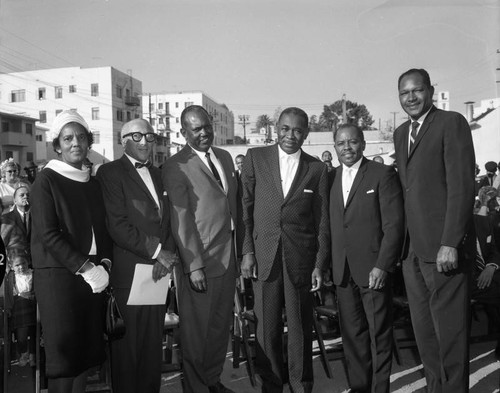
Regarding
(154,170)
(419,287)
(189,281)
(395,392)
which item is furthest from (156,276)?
(395,392)

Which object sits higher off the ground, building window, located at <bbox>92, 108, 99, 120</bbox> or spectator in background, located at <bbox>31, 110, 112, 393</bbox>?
building window, located at <bbox>92, 108, 99, 120</bbox>

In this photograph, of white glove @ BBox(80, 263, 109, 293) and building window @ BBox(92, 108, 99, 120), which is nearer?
white glove @ BBox(80, 263, 109, 293)

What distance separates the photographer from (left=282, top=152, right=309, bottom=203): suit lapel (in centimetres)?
376

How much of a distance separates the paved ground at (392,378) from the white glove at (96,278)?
5.40 ft

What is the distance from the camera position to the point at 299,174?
381 centimetres

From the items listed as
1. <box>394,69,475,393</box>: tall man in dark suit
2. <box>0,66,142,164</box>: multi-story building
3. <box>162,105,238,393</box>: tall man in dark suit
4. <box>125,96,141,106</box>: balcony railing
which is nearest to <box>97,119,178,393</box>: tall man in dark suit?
<box>162,105,238,393</box>: tall man in dark suit

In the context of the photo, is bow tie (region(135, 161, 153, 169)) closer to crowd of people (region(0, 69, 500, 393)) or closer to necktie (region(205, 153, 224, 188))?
crowd of people (region(0, 69, 500, 393))

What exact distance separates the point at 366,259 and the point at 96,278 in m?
1.95

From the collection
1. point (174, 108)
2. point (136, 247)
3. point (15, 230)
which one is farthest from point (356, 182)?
point (174, 108)

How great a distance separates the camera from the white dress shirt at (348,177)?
3908 millimetres

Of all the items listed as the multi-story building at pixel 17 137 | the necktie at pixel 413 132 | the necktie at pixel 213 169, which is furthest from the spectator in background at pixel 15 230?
the multi-story building at pixel 17 137

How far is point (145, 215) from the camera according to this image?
353 cm

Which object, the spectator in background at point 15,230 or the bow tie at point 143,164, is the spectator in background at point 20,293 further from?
the bow tie at point 143,164

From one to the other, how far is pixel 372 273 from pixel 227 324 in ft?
3.79
